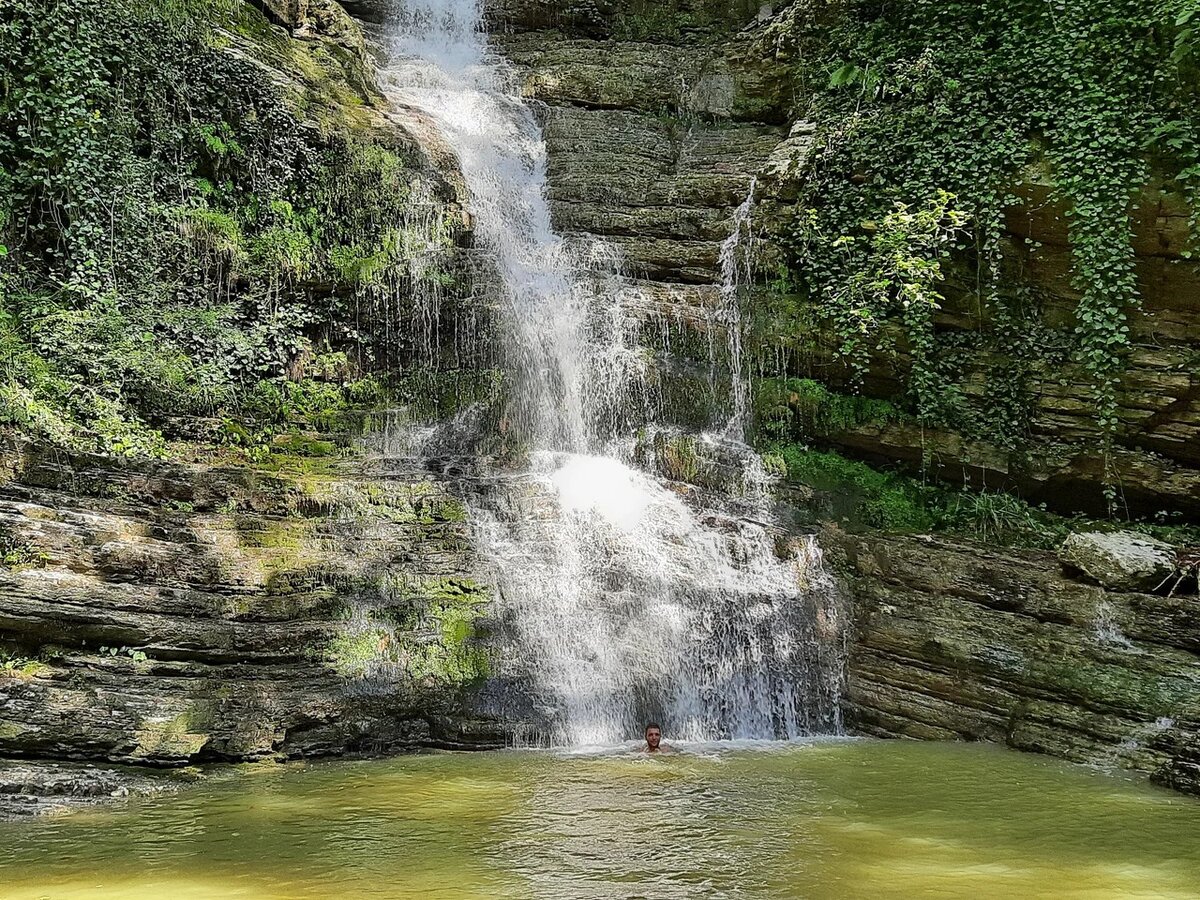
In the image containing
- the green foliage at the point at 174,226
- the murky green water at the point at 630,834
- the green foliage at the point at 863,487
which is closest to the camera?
the murky green water at the point at 630,834

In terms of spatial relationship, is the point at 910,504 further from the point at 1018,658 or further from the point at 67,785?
the point at 67,785

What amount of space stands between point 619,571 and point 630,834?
14.9 ft

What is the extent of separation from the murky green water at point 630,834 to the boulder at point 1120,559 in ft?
8.22

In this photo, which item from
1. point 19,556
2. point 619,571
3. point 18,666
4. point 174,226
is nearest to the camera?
point 18,666

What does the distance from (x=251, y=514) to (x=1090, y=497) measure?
10.7 metres

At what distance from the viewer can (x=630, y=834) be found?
18.5ft

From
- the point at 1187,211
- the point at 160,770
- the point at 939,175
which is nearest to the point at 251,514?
the point at 160,770

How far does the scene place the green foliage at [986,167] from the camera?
11148mm

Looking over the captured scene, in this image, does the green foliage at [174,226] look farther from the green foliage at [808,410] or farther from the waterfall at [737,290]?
the green foliage at [808,410]

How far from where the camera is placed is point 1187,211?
10859 mm

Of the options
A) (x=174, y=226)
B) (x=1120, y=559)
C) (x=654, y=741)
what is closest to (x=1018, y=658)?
(x=1120, y=559)

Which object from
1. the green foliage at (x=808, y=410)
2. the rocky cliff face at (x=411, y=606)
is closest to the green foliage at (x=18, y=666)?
the rocky cliff face at (x=411, y=606)

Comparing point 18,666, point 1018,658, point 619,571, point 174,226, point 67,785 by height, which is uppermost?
point 174,226

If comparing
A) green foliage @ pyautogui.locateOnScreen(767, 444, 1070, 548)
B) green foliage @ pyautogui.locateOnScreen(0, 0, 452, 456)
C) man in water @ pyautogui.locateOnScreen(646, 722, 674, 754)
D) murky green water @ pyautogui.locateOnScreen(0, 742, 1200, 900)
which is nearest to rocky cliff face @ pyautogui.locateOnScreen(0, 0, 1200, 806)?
green foliage @ pyautogui.locateOnScreen(767, 444, 1070, 548)
